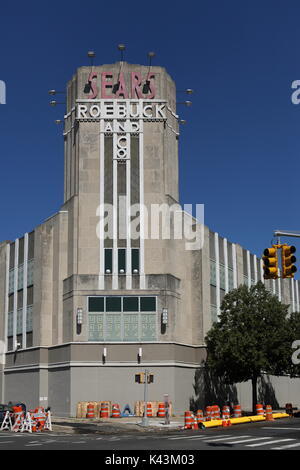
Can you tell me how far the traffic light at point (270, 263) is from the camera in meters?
21.9

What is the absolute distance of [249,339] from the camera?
46.9 m

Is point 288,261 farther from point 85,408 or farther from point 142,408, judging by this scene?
point 85,408

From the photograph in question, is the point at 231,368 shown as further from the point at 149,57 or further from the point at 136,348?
the point at 149,57

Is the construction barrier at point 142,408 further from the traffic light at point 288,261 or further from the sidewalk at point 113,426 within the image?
the traffic light at point 288,261

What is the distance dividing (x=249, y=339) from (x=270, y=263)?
25.9 m

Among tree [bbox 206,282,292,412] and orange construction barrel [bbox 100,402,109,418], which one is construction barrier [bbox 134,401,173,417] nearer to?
orange construction barrel [bbox 100,402,109,418]

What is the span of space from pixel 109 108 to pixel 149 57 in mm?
5960

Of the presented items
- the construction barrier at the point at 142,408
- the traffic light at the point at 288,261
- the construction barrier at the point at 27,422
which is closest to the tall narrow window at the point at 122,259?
the construction barrier at the point at 142,408

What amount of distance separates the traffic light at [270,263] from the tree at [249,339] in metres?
25.3

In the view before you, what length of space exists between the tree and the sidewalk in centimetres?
590

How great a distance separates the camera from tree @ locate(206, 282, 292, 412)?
4675 centimetres

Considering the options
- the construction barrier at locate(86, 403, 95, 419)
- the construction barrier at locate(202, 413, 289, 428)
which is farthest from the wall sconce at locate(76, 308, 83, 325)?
the construction barrier at locate(202, 413, 289, 428)

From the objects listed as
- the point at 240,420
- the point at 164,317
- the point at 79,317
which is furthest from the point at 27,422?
the point at 164,317

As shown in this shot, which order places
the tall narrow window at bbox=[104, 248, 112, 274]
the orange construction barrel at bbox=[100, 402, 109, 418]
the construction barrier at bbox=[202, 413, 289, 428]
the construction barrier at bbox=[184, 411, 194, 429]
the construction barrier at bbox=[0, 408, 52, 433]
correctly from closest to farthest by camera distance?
the construction barrier at bbox=[0, 408, 52, 433] → the construction barrier at bbox=[184, 411, 194, 429] → the construction barrier at bbox=[202, 413, 289, 428] → the orange construction barrel at bbox=[100, 402, 109, 418] → the tall narrow window at bbox=[104, 248, 112, 274]
